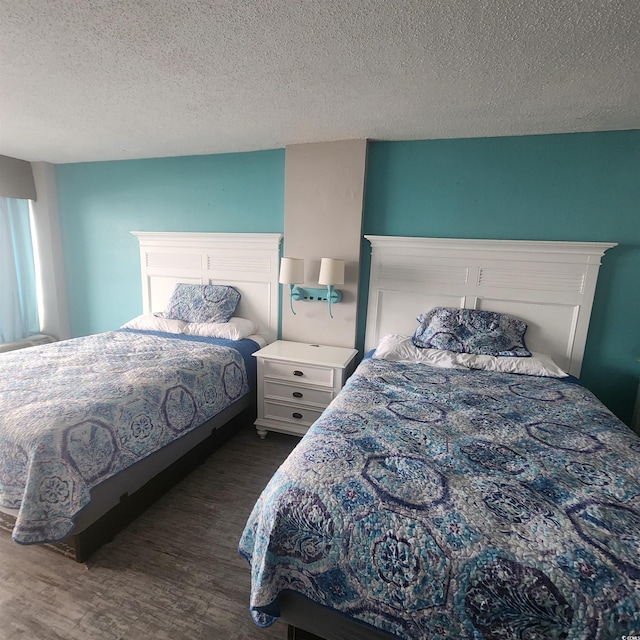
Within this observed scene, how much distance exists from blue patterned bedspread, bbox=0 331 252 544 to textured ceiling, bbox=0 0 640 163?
5.02 feet

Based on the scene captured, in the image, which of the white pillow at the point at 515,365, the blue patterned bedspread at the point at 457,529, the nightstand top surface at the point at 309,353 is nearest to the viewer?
the blue patterned bedspread at the point at 457,529

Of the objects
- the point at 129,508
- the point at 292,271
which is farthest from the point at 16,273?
the point at 129,508

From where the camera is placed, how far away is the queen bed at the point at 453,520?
813mm

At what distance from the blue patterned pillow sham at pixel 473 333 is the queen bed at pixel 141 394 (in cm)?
130

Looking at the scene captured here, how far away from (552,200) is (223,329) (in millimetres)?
2545

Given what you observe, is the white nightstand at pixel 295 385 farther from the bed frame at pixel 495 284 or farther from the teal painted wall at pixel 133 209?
the teal painted wall at pixel 133 209

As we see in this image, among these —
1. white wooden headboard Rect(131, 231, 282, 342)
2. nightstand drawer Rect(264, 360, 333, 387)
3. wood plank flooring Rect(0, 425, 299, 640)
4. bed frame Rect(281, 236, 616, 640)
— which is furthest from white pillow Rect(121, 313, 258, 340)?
wood plank flooring Rect(0, 425, 299, 640)

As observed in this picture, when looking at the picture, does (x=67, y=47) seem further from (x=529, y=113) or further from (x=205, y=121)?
(x=529, y=113)

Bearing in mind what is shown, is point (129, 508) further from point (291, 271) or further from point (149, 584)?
point (291, 271)

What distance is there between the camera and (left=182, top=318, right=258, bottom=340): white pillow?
2.83 meters

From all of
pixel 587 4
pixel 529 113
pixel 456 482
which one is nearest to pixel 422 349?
pixel 456 482

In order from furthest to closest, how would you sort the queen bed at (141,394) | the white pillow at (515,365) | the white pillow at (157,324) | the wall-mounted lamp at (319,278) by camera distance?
the white pillow at (157,324) < the wall-mounted lamp at (319,278) < the white pillow at (515,365) < the queen bed at (141,394)

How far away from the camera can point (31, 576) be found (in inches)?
57.6

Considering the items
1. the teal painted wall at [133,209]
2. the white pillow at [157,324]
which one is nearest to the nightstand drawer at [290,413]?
the white pillow at [157,324]
